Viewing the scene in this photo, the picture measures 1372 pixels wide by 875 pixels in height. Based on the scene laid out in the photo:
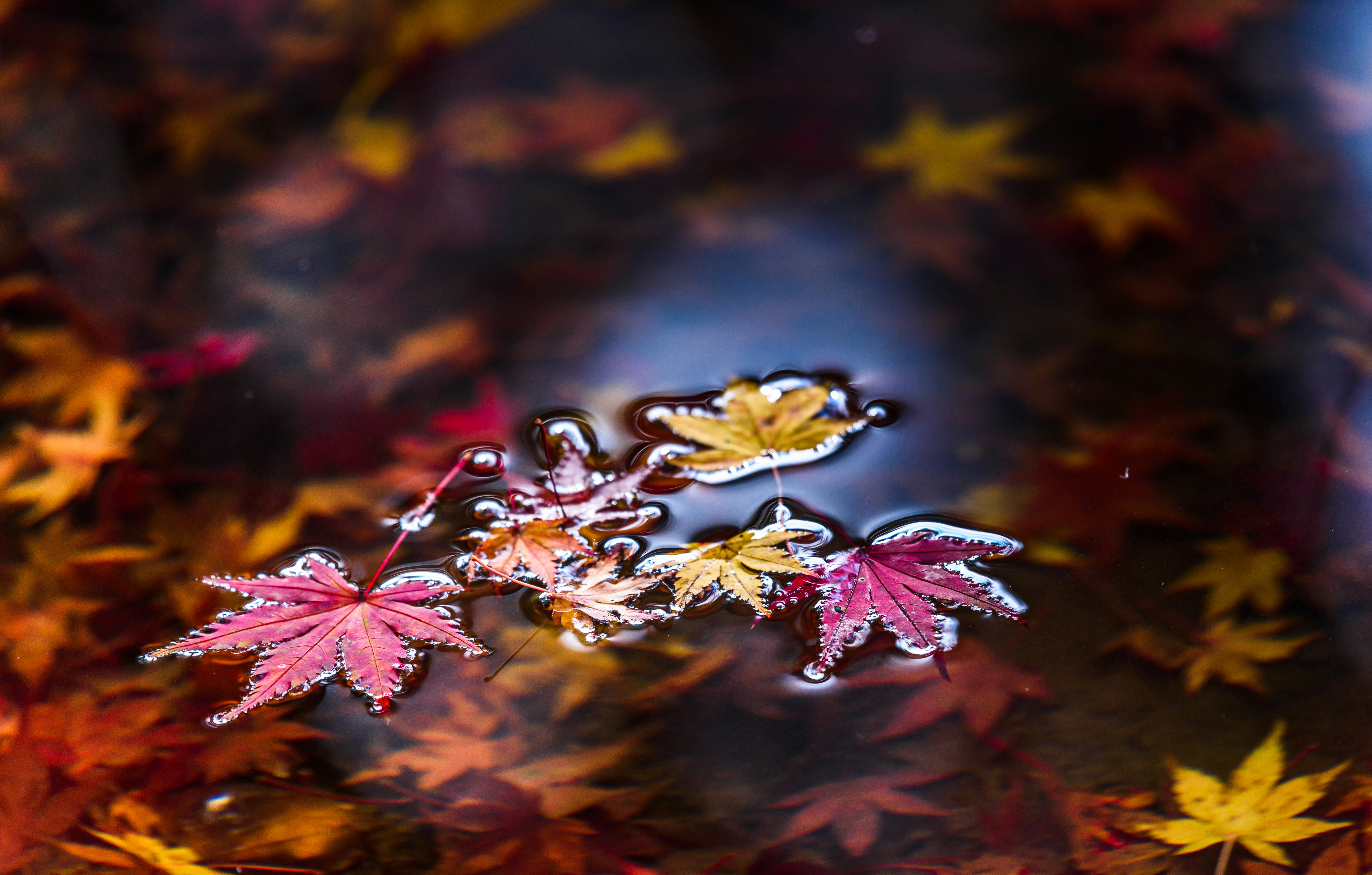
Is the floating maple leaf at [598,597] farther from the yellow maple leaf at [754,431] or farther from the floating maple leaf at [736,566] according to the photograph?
the yellow maple leaf at [754,431]

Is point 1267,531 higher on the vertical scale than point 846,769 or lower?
higher

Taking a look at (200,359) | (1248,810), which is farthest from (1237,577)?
(200,359)

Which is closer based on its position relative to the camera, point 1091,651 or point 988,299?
point 1091,651

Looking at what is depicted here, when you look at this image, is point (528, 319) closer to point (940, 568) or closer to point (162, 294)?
point (162, 294)

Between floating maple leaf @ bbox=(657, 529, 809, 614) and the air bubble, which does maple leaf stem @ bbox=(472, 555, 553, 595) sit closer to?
floating maple leaf @ bbox=(657, 529, 809, 614)

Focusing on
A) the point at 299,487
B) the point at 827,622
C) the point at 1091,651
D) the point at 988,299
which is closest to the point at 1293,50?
the point at 988,299

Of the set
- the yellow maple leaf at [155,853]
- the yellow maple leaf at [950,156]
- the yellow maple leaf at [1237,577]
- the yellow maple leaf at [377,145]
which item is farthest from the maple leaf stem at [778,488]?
the yellow maple leaf at [377,145]

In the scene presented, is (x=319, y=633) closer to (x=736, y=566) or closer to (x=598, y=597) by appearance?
(x=598, y=597)
